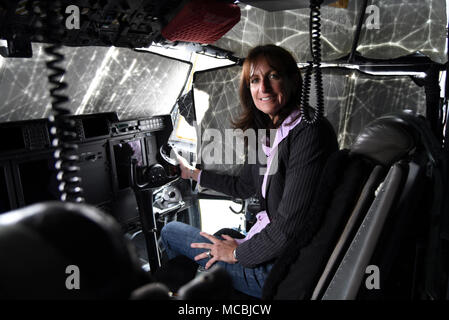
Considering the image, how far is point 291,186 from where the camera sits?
1283mm

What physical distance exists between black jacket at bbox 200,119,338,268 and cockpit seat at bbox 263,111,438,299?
194mm

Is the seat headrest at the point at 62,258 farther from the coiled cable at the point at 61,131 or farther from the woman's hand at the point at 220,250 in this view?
the woman's hand at the point at 220,250

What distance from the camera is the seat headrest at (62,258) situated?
0.39 meters

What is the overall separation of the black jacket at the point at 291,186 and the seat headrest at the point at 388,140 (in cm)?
23

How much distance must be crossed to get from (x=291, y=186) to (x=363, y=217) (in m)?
0.32

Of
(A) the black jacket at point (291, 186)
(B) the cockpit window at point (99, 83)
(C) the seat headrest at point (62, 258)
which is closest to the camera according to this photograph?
(C) the seat headrest at point (62, 258)

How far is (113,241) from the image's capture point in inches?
16.3

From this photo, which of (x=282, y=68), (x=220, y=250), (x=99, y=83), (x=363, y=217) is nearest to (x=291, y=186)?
(x=363, y=217)

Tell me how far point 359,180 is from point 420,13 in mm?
1474

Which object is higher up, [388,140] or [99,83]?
[99,83]

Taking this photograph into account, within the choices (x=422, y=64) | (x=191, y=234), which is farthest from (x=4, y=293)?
(x=422, y=64)

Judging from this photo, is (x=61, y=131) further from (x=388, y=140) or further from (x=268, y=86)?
(x=268, y=86)

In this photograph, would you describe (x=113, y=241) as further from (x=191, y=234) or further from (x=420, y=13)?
(x=420, y=13)

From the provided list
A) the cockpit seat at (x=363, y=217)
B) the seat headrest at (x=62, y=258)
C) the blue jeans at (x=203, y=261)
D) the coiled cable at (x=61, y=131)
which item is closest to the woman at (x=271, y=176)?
the blue jeans at (x=203, y=261)
